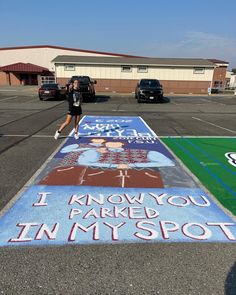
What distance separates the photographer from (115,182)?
5.37 meters

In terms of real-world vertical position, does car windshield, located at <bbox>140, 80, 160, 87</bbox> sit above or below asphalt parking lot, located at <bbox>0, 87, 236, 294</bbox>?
above

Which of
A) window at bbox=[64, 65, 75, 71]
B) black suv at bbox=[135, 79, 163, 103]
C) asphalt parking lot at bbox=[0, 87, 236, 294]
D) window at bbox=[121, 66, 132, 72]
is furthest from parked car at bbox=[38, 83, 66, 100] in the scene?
asphalt parking lot at bbox=[0, 87, 236, 294]

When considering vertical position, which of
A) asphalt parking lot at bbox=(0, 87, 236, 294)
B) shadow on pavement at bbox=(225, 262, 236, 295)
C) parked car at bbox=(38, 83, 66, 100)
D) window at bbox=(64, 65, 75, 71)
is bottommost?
parked car at bbox=(38, 83, 66, 100)

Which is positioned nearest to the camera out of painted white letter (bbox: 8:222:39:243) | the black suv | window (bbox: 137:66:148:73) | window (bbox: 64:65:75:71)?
painted white letter (bbox: 8:222:39:243)

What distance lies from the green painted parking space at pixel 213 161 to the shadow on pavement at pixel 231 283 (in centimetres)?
142

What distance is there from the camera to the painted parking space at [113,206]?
3.61 meters

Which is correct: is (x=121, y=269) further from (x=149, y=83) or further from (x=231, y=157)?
(x=149, y=83)

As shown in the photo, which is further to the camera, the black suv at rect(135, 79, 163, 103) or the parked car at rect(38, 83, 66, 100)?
the parked car at rect(38, 83, 66, 100)

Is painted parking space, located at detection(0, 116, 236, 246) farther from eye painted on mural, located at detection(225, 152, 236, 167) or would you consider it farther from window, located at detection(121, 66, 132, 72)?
window, located at detection(121, 66, 132, 72)

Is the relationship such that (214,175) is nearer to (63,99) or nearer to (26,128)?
(26,128)

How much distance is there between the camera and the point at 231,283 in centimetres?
281

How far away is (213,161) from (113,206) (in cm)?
355

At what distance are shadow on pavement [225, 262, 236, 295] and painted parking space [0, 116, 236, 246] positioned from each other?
59 cm

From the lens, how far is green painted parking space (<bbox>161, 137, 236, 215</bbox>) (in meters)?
5.13
